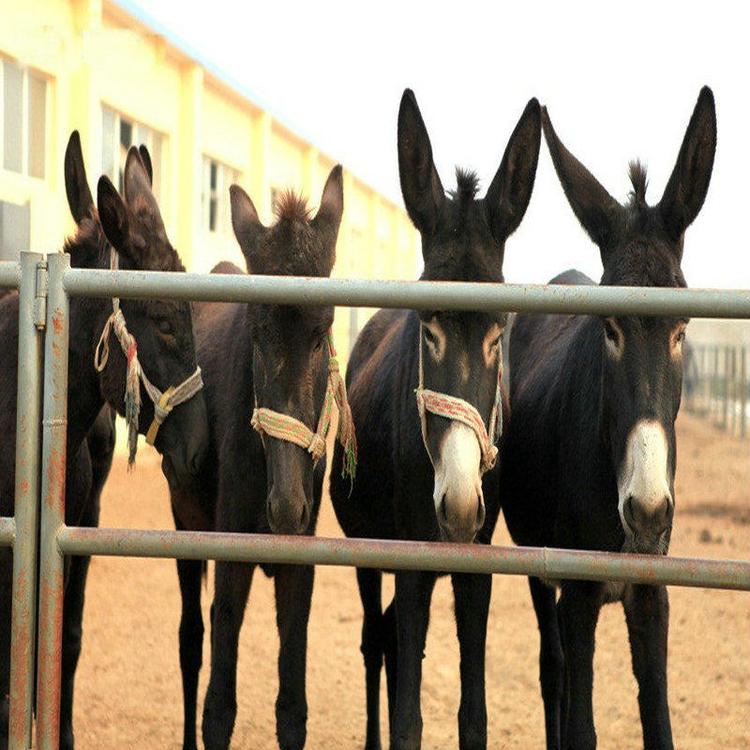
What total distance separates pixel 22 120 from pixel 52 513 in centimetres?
1171

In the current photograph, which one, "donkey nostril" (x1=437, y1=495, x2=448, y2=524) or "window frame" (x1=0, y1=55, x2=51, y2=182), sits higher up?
"window frame" (x1=0, y1=55, x2=51, y2=182)

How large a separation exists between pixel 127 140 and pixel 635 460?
1449cm

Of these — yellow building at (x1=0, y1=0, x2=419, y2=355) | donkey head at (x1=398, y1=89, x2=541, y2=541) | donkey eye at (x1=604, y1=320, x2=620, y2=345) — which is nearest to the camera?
donkey head at (x1=398, y1=89, x2=541, y2=541)

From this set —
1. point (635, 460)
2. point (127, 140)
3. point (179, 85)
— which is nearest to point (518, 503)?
point (635, 460)

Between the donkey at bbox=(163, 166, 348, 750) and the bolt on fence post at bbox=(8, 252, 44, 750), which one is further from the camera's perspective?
the donkey at bbox=(163, 166, 348, 750)

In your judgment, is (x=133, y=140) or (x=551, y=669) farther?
(x=133, y=140)

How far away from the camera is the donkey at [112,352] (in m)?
3.70

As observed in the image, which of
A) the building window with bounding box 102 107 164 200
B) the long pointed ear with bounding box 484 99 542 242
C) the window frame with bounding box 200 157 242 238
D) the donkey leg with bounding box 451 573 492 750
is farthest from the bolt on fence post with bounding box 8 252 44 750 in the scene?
the window frame with bounding box 200 157 242 238

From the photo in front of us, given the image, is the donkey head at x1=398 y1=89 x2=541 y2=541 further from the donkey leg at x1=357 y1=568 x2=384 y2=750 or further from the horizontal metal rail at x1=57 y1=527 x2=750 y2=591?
the donkey leg at x1=357 y1=568 x2=384 y2=750

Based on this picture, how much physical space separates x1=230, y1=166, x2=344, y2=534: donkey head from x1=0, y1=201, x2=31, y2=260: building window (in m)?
9.50

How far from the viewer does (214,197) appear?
2031cm

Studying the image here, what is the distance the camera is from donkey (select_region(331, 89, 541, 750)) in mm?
3086

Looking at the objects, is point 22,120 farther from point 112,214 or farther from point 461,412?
point 461,412

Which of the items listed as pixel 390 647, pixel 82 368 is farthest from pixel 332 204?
pixel 390 647
